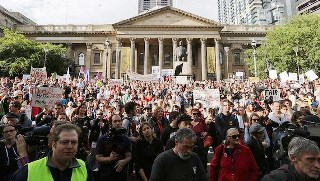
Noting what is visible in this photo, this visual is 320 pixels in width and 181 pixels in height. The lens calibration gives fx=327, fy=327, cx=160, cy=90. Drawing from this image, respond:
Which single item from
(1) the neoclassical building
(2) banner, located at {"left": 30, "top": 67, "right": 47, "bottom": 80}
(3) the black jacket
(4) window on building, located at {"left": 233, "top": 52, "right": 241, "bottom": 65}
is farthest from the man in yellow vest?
(4) window on building, located at {"left": 233, "top": 52, "right": 241, "bottom": 65}

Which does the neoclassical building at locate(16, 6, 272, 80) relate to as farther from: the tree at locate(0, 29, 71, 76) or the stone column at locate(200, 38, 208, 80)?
the tree at locate(0, 29, 71, 76)

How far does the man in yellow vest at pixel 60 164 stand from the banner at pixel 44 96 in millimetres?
8107

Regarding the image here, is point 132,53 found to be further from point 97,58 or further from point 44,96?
point 44,96

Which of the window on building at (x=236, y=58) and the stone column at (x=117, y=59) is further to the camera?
the window on building at (x=236, y=58)

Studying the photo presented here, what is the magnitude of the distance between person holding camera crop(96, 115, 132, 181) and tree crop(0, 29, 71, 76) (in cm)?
4987

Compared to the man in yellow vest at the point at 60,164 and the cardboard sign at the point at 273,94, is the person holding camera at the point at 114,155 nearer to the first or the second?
the man in yellow vest at the point at 60,164

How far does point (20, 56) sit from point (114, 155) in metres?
53.6

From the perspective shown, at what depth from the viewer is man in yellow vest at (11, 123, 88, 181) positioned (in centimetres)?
291

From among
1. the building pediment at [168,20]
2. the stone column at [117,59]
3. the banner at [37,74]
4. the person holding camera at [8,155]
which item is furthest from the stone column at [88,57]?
the person holding camera at [8,155]

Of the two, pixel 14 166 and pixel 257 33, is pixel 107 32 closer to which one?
pixel 257 33

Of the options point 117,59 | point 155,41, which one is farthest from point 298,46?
point 117,59

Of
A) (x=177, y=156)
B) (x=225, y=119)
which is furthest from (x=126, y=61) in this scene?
(x=177, y=156)

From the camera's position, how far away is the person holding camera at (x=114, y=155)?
5312mm

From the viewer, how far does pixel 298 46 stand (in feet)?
150
